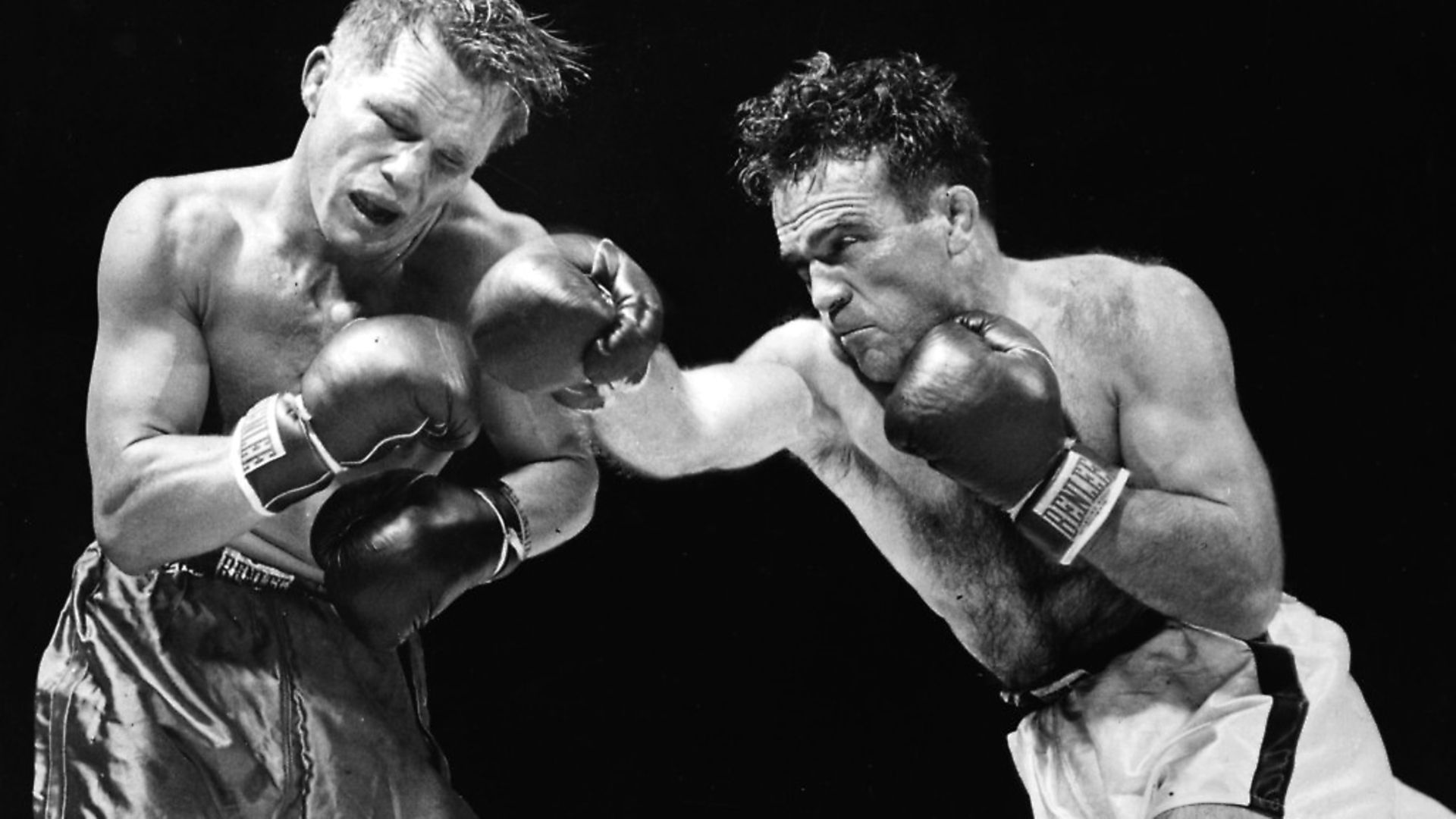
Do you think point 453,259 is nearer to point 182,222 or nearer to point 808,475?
point 182,222

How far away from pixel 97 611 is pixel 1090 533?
1.42 metres

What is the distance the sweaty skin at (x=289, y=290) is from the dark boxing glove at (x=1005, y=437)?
56 centimetres

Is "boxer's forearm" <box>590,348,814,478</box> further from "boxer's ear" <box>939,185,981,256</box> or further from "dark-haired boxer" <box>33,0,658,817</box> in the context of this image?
"boxer's ear" <box>939,185,981,256</box>

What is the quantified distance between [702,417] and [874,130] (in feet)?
1.77

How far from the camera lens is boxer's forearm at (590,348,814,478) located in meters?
2.21

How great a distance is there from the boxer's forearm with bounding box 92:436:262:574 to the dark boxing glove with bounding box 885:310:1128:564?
3.01 feet

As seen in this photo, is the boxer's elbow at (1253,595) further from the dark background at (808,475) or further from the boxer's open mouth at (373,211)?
the boxer's open mouth at (373,211)

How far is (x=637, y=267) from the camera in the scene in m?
2.13

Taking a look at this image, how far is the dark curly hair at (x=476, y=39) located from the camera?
2221 millimetres

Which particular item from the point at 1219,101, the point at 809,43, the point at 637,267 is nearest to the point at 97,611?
the point at 637,267

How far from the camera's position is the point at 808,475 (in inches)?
111

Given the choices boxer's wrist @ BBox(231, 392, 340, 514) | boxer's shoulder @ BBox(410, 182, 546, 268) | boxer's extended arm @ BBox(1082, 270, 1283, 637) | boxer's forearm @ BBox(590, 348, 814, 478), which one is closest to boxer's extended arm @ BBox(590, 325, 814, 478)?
boxer's forearm @ BBox(590, 348, 814, 478)

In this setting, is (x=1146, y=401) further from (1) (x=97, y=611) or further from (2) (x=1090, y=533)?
(1) (x=97, y=611)

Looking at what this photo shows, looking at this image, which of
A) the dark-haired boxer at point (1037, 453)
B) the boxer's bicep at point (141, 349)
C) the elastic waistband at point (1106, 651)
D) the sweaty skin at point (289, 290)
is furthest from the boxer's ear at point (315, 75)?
the elastic waistband at point (1106, 651)
